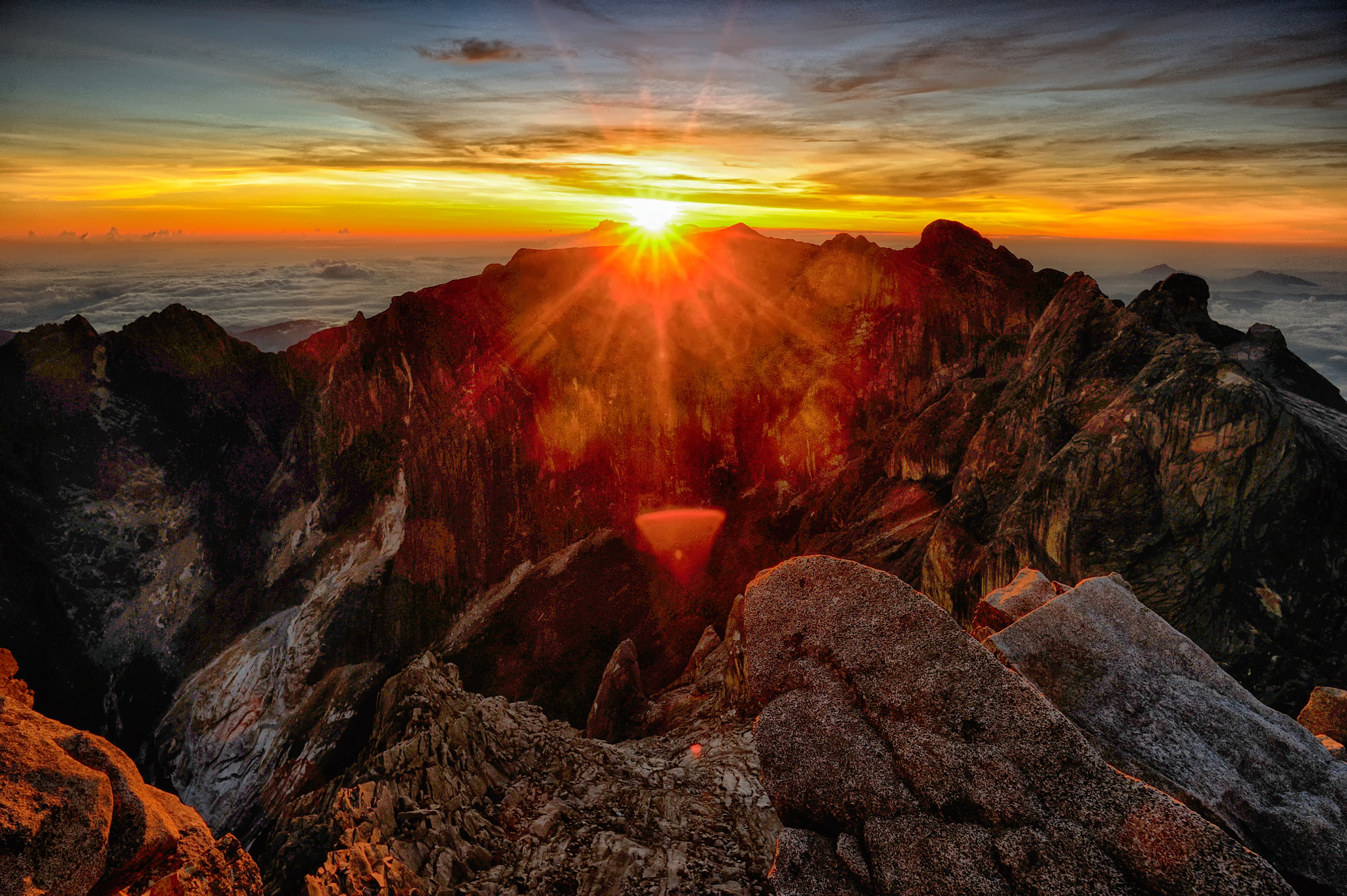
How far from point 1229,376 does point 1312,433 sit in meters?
5.62

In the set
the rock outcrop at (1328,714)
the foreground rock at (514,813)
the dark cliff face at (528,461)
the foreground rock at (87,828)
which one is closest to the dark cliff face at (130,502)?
the dark cliff face at (528,461)

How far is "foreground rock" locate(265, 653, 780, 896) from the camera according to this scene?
23172 mm

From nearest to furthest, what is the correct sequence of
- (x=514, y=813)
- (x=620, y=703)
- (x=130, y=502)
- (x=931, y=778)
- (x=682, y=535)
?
(x=931, y=778)
(x=514, y=813)
(x=620, y=703)
(x=130, y=502)
(x=682, y=535)

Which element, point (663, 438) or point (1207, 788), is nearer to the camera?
point (1207, 788)

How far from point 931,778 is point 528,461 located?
119m

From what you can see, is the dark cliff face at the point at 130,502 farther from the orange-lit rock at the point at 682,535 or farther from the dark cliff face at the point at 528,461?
the orange-lit rock at the point at 682,535

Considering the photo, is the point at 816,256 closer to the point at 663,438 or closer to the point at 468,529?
the point at 663,438

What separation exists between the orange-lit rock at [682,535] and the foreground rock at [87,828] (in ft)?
345

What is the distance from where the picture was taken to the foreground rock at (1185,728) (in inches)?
593

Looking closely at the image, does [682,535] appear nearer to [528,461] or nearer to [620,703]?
[528,461]

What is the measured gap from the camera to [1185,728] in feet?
56.7

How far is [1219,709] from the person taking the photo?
17766mm

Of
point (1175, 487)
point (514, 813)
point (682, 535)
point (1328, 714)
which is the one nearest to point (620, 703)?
point (514, 813)

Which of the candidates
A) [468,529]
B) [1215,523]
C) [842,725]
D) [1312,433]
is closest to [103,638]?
[468,529]
